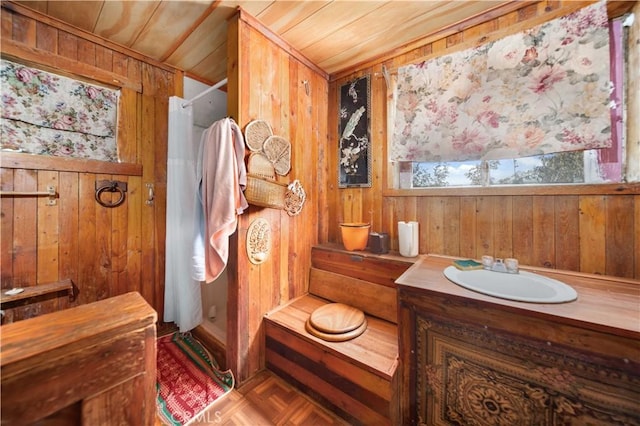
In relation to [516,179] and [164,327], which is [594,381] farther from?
[164,327]

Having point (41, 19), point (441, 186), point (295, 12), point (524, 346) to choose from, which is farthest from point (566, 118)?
point (41, 19)

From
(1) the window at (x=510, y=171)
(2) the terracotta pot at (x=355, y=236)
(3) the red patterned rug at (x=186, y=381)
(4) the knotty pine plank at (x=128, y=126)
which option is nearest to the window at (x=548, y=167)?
(1) the window at (x=510, y=171)

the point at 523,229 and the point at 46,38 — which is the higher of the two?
the point at 46,38

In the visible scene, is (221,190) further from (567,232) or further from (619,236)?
(619,236)

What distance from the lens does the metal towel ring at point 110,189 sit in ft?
5.31

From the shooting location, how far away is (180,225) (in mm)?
1870

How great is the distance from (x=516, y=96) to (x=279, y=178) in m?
1.48

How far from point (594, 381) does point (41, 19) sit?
10.3 feet

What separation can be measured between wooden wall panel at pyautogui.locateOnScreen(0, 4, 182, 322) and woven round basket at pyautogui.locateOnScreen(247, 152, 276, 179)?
40.4 inches

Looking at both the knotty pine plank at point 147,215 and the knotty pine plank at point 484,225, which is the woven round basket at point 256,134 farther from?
the knotty pine plank at point 484,225

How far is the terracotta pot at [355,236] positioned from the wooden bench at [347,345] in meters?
0.09

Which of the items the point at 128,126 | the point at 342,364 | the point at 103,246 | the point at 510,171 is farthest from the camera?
the point at 128,126

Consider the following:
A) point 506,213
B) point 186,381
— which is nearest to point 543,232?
point 506,213

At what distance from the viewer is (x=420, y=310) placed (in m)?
1.05
